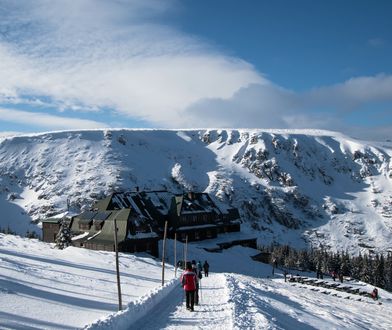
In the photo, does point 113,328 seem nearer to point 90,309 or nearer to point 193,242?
point 90,309

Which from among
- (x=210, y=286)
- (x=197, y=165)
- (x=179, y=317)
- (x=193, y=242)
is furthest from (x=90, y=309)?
(x=197, y=165)

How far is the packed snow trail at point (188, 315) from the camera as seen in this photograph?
1318 centimetres

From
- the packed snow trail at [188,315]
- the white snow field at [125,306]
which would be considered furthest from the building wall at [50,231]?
the packed snow trail at [188,315]

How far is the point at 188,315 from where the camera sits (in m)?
14.8

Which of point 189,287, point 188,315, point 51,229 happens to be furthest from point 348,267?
point 188,315

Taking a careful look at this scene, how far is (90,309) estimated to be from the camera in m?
14.6

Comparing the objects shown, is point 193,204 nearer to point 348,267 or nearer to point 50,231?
point 50,231

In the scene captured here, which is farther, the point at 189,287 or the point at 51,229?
the point at 51,229

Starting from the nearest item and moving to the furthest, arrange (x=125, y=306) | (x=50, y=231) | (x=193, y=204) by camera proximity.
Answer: (x=125, y=306) < (x=50, y=231) < (x=193, y=204)

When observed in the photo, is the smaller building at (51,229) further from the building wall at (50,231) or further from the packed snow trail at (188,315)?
the packed snow trail at (188,315)

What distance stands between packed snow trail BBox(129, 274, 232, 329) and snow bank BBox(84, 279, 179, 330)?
0.16 metres

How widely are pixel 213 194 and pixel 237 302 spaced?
496 feet

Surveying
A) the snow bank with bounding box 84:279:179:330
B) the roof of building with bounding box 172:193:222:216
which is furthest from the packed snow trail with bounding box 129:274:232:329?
the roof of building with bounding box 172:193:222:216

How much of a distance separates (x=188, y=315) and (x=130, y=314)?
2369mm
